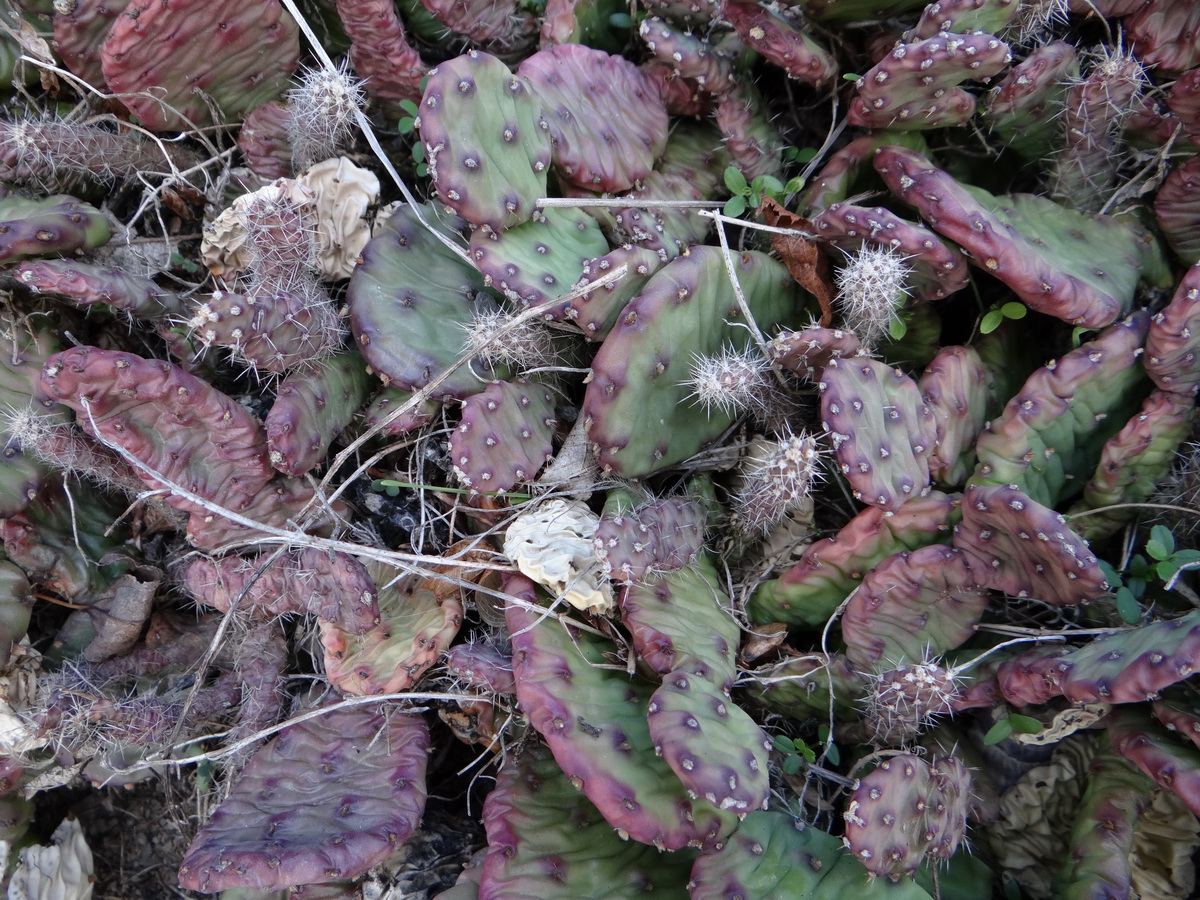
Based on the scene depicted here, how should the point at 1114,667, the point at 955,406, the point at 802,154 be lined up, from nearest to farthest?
Answer: the point at 1114,667
the point at 955,406
the point at 802,154

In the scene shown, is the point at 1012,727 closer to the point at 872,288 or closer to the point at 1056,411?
the point at 1056,411

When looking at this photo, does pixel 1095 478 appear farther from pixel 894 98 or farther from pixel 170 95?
pixel 170 95

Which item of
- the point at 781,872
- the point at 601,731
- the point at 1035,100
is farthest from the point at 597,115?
the point at 781,872

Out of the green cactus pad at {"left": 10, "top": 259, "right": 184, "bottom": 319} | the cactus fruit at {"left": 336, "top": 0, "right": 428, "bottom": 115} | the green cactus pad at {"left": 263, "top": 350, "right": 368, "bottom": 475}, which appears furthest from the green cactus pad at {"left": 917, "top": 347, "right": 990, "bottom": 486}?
the green cactus pad at {"left": 10, "top": 259, "right": 184, "bottom": 319}

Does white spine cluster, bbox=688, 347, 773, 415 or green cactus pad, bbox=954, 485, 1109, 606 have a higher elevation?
white spine cluster, bbox=688, 347, 773, 415

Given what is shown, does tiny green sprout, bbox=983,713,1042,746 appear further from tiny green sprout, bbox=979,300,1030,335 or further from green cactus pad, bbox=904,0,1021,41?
green cactus pad, bbox=904,0,1021,41

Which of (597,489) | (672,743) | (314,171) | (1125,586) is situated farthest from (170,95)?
(1125,586)
